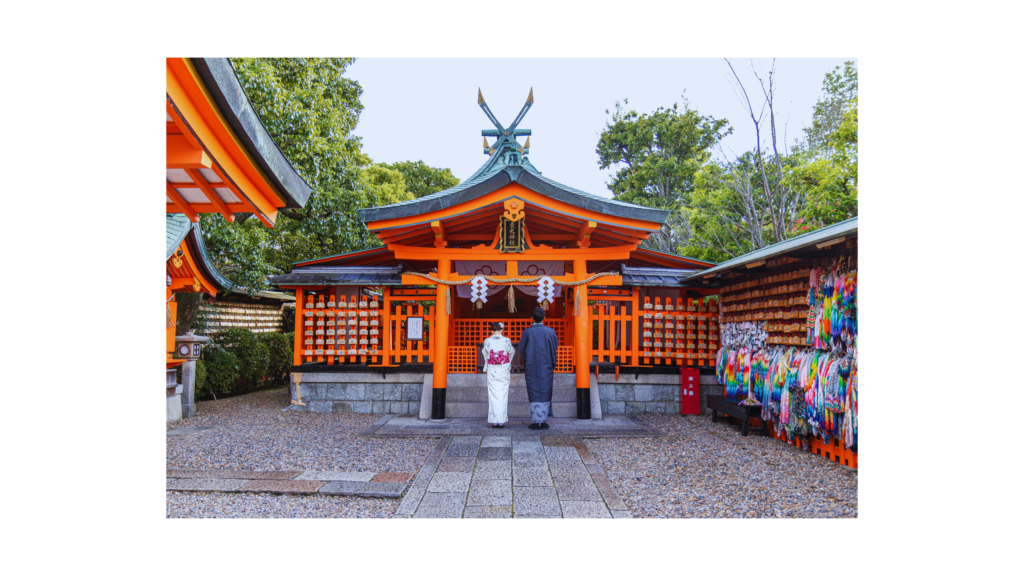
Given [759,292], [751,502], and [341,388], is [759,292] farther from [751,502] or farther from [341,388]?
[341,388]

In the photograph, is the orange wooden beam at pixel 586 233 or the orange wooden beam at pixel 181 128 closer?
the orange wooden beam at pixel 181 128

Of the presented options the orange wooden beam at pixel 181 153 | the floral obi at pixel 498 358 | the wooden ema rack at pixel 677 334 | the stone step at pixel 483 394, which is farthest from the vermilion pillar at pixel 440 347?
the orange wooden beam at pixel 181 153

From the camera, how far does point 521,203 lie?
7.54 m

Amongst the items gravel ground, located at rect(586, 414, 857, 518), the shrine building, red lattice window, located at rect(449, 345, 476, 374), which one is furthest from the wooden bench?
red lattice window, located at rect(449, 345, 476, 374)

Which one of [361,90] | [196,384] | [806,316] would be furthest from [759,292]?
[361,90]

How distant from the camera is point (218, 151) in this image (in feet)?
10.8

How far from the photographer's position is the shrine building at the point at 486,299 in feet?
24.8

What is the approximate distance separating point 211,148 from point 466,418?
5760 mm

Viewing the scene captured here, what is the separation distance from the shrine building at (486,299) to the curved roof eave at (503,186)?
2 cm

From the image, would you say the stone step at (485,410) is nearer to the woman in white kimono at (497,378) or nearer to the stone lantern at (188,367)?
the woman in white kimono at (497,378)

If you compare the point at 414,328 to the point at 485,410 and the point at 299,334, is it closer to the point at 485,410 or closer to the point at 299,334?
the point at 485,410

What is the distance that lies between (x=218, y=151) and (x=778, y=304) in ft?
21.0

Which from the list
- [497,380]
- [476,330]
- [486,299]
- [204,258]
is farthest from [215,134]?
[204,258]

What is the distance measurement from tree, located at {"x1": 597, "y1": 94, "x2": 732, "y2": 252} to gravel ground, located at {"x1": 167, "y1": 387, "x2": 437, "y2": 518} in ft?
53.5
